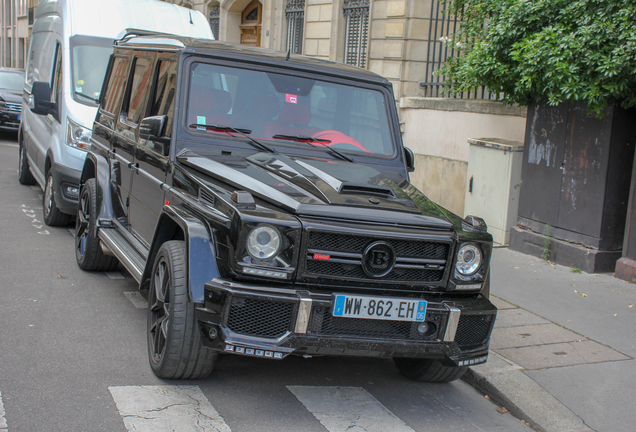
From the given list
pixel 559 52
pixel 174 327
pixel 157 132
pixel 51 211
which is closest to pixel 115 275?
pixel 51 211

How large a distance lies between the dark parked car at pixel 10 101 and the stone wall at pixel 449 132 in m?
10.6

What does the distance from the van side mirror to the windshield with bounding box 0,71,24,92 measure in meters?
11.0

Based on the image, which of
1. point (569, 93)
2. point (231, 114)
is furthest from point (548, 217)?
point (231, 114)

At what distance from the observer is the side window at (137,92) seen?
554 cm

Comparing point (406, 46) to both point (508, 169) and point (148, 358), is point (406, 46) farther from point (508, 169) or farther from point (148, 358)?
point (148, 358)

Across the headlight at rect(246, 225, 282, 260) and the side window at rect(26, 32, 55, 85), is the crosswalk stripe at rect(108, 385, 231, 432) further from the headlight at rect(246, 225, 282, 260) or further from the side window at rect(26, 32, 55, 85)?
the side window at rect(26, 32, 55, 85)

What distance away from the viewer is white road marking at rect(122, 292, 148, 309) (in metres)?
5.71

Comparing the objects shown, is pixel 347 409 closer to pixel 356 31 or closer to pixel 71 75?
pixel 71 75

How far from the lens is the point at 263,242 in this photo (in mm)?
3619

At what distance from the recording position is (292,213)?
369 centimetres

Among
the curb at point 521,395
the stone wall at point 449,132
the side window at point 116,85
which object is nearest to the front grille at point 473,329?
the curb at point 521,395

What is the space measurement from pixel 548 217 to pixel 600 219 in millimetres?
755

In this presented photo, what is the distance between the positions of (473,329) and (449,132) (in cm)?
760

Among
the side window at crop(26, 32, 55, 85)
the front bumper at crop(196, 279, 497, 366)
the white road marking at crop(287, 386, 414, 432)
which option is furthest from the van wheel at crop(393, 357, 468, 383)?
the side window at crop(26, 32, 55, 85)
